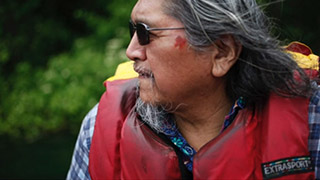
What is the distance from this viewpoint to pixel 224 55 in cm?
188

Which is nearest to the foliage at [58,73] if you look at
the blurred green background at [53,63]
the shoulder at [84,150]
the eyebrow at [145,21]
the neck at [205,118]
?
the blurred green background at [53,63]

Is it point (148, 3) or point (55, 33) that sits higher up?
point (148, 3)

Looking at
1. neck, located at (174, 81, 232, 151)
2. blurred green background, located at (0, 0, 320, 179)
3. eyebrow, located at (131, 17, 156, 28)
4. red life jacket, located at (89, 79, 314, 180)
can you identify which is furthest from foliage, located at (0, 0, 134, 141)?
eyebrow, located at (131, 17, 156, 28)

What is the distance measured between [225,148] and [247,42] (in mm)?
379

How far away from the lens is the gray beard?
1.98 meters

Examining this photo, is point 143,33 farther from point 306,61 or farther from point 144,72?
point 306,61

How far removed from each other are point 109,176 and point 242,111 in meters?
0.55

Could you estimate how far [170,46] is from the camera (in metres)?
1.82

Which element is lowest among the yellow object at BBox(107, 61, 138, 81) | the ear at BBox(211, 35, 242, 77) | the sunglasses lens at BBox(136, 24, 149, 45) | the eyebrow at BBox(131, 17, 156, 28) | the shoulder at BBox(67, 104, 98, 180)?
the shoulder at BBox(67, 104, 98, 180)

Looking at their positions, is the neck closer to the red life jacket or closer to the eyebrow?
the red life jacket

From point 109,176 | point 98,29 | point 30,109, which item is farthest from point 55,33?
point 109,176

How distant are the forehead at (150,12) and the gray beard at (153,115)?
0.33 m

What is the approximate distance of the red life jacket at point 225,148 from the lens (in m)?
1.75

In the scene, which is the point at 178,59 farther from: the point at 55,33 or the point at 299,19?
the point at 55,33
